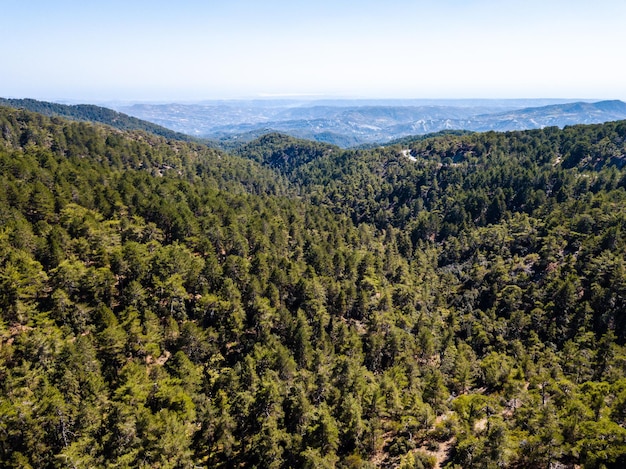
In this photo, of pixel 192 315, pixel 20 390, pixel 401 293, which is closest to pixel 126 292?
pixel 192 315

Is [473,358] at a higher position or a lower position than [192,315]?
lower

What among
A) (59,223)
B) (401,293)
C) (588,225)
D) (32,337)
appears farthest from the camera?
(588,225)

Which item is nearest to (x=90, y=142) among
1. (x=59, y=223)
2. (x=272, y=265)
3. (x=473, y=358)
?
(x=59, y=223)

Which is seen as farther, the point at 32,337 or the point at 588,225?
the point at 588,225

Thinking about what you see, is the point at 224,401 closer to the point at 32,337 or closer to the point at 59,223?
the point at 32,337

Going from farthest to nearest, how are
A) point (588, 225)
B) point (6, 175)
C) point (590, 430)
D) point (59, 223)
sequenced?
point (588, 225)
point (6, 175)
point (59, 223)
point (590, 430)

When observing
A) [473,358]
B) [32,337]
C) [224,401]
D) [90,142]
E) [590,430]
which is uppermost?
[90,142]
